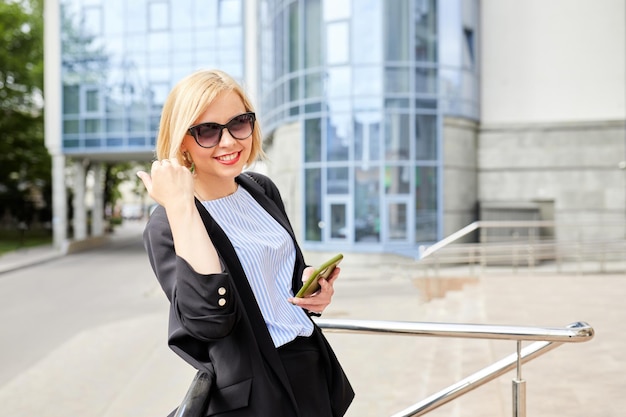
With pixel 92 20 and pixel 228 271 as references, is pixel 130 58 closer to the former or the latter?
pixel 92 20

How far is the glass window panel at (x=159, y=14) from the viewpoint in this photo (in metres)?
28.3

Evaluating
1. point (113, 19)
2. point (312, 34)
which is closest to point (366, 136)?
point (312, 34)

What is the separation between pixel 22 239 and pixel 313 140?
664 inches

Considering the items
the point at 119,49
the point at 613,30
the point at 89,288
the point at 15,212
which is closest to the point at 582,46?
the point at 613,30

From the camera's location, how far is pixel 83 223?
104ft

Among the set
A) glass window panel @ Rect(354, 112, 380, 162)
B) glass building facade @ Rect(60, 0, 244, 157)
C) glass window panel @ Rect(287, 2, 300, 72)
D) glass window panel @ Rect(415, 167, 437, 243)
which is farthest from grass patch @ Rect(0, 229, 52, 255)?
glass window panel @ Rect(415, 167, 437, 243)

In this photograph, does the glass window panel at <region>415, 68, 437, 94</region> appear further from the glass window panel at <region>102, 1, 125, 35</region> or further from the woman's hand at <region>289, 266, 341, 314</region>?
the woman's hand at <region>289, 266, 341, 314</region>

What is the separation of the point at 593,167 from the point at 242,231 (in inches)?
779

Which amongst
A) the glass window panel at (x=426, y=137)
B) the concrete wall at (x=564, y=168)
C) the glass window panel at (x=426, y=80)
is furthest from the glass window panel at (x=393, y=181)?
the concrete wall at (x=564, y=168)

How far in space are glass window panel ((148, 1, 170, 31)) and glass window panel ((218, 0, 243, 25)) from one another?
2.48 metres

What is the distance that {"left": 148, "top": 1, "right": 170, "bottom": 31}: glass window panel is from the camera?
2833cm

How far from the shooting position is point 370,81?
1895 centimetres

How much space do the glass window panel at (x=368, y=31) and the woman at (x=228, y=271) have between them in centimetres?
1783

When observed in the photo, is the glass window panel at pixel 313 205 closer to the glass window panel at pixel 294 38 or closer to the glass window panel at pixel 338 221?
the glass window panel at pixel 338 221
